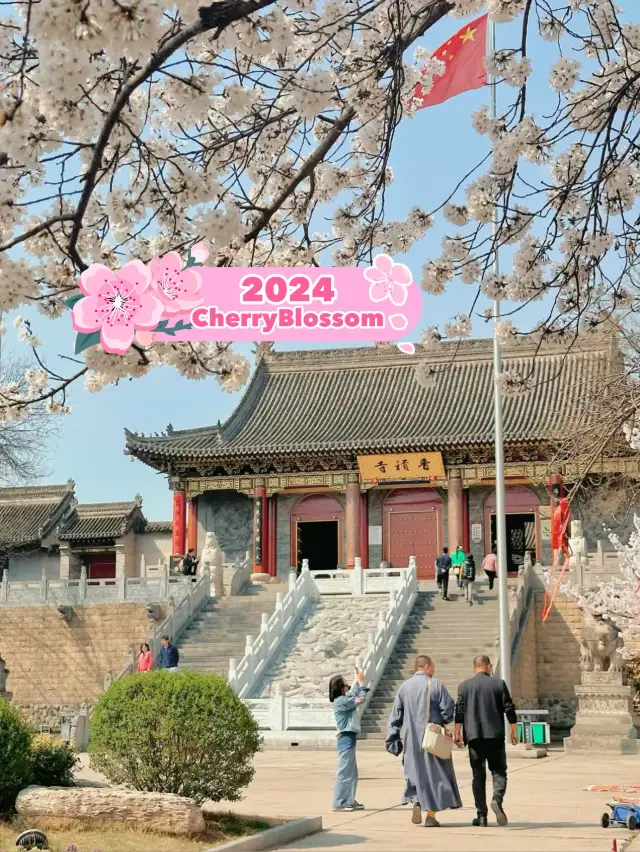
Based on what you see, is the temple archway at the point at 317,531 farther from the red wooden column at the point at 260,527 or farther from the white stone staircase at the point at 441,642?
the white stone staircase at the point at 441,642

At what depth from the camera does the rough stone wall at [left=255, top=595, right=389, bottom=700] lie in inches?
845

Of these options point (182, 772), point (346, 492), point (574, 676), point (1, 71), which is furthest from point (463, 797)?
point (346, 492)

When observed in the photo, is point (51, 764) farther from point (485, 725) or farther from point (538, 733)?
point (538, 733)

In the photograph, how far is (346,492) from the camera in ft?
104

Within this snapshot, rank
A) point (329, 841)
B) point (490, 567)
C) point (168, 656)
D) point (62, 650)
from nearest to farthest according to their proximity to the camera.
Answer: point (329, 841) < point (168, 656) < point (490, 567) < point (62, 650)

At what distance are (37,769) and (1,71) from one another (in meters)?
5.53

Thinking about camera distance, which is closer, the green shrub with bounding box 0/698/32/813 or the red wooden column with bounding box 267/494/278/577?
the green shrub with bounding box 0/698/32/813

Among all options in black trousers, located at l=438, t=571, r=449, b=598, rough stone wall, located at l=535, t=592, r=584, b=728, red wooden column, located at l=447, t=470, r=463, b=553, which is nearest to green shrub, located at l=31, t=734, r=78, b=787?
black trousers, located at l=438, t=571, r=449, b=598

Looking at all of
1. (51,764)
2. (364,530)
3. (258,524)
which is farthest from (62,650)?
(51,764)

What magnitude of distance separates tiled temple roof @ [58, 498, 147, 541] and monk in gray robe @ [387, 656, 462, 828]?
1151 inches

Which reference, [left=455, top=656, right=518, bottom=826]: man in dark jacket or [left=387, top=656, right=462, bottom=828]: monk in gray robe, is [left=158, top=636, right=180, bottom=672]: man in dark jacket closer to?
[left=387, top=656, right=462, bottom=828]: monk in gray robe

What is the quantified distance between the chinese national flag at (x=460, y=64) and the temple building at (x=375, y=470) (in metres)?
16.6

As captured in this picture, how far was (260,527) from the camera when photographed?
105ft

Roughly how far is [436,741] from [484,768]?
17.4 inches
